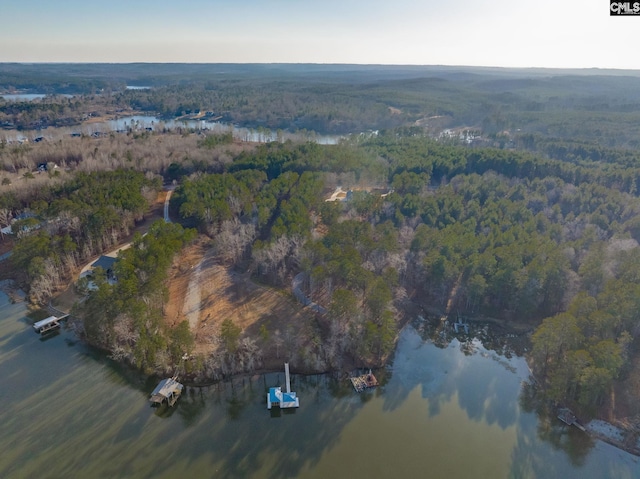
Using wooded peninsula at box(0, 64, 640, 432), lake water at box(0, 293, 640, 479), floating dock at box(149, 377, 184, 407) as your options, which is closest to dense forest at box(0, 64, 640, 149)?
wooded peninsula at box(0, 64, 640, 432)

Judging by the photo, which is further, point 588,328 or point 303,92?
point 303,92

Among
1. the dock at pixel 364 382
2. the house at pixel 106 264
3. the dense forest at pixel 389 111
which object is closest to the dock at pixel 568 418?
the dock at pixel 364 382

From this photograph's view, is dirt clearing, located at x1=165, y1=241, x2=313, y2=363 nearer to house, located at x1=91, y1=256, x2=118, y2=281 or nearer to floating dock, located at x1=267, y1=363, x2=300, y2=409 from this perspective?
floating dock, located at x1=267, y1=363, x2=300, y2=409

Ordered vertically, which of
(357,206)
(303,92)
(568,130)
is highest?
(303,92)

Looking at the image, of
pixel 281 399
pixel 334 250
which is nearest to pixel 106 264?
pixel 334 250

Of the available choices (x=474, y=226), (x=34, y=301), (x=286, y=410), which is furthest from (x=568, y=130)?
(x=34, y=301)

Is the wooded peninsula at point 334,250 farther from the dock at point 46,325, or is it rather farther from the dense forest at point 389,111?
the dense forest at point 389,111

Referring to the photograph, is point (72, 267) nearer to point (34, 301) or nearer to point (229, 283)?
point (34, 301)
